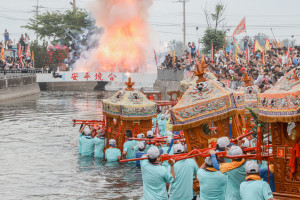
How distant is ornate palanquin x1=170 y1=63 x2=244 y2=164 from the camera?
12328mm

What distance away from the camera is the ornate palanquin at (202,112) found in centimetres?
1233

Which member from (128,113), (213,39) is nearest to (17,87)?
(213,39)

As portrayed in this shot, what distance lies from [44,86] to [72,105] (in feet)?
63.0

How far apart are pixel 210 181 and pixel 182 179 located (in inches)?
36.4

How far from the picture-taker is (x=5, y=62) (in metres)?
55.2

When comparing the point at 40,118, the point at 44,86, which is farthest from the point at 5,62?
the point at 40,118

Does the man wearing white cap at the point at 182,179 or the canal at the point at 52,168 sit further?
the canal at the point at 52,168

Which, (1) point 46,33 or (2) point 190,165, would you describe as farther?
(1) point 46,33

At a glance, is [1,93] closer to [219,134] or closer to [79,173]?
[79,173]

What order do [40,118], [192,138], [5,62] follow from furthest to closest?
1. [5,62]
2. [40,118]
3. [192,138]

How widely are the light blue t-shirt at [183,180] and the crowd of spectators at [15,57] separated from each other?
150ft

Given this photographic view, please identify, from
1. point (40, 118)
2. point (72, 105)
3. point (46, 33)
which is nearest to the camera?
point (40, 118)

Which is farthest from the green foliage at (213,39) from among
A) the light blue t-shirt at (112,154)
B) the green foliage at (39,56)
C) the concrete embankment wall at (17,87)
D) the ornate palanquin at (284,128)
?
the ornate palanquin at (284,128)

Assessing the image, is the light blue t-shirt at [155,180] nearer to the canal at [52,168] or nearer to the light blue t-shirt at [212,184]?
the light blue t-shirt at [212,184]
